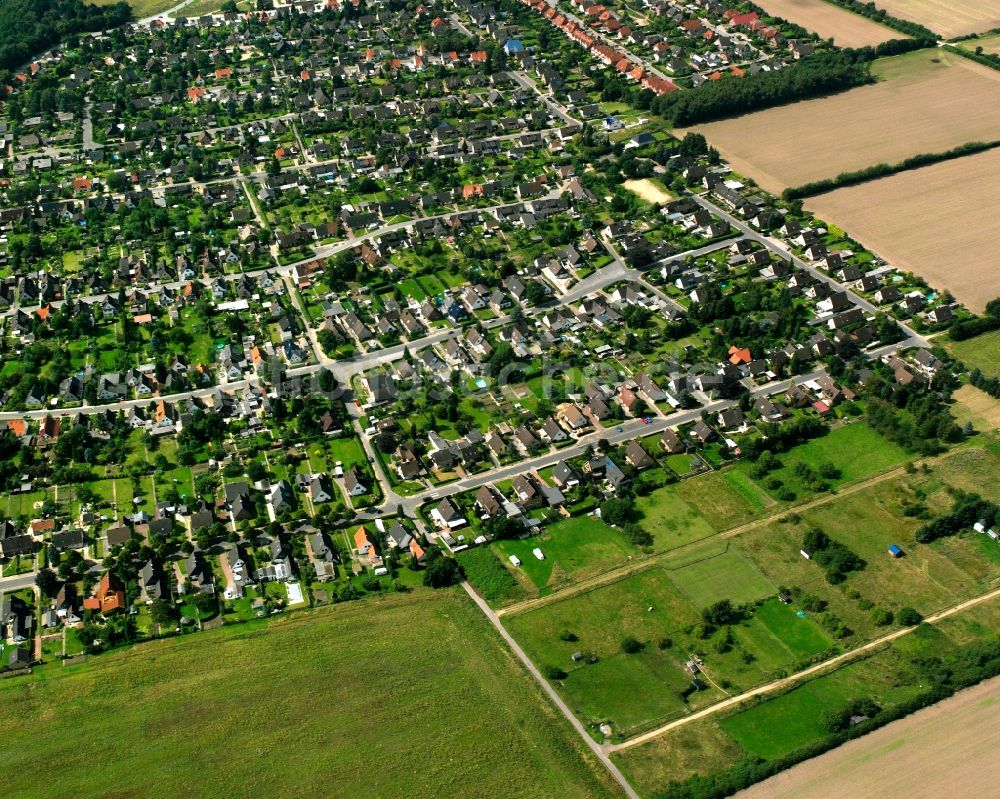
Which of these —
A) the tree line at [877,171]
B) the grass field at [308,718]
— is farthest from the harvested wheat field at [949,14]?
the grass field at [308,718]

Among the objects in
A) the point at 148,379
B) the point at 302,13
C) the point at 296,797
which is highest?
the point at 302,13

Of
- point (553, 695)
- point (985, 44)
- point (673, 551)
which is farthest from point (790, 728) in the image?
point (985, 44)

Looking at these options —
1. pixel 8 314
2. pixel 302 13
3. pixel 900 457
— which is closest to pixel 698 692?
pixel 900 457

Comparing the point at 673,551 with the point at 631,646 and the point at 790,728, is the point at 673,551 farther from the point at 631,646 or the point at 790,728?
the point at 790,728

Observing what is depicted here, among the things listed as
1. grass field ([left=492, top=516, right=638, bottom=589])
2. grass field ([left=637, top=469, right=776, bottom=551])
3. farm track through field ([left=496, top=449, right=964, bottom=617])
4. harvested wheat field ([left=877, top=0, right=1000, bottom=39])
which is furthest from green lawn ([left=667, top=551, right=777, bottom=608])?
harvested wheat field ([left=877, top=0, right=1000, bottom=39])

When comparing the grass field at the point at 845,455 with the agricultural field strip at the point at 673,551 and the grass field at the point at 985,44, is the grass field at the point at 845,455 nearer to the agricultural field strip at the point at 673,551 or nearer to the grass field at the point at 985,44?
the agricultural field strip at the point at 673,551

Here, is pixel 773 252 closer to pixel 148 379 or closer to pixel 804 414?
pixel 804 414

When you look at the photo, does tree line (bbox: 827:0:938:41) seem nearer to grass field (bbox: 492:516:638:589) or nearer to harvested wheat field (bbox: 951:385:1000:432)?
harvested wheat field (bbox: 951:385:1000:432)
